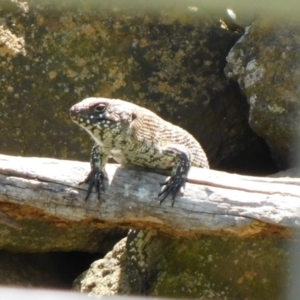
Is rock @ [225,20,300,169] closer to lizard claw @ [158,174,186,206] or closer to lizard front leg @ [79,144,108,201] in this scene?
lizard claw @ [158,174,186,206]

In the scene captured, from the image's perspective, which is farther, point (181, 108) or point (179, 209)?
point (181, 108)

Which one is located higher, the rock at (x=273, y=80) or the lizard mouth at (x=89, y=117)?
the rock at (x=273, y=80)

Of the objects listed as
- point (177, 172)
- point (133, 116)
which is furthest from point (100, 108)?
point (177, 172)

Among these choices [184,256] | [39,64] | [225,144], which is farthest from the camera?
[225,144]

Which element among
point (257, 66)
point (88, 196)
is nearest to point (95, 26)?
point (257, 66)

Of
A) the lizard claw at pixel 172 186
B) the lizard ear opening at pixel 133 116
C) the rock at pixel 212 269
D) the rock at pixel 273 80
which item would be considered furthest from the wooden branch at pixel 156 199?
the rock at pixel 273 80

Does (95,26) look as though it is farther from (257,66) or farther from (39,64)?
(257,66)

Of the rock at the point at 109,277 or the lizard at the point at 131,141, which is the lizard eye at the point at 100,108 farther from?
the rock at the point at 109,277
